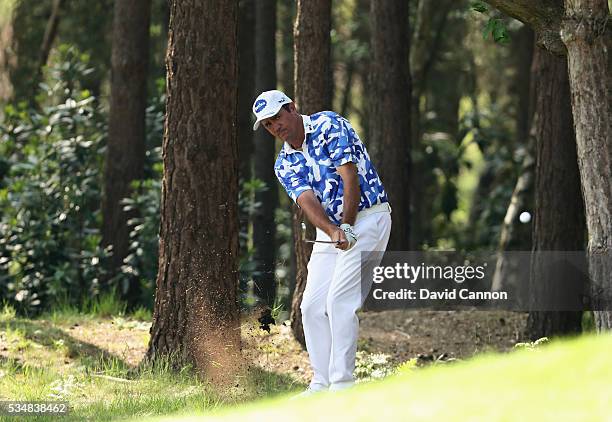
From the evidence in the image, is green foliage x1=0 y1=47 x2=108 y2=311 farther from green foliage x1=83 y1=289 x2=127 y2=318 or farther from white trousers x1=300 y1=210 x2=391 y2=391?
white trousers x1=300 y1=210 x2=391 y2=391

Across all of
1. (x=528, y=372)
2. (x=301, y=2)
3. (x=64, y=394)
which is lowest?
(x=64, y=394)

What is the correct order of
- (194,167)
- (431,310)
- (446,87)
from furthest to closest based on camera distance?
(446,87), (431,310), (194,167)

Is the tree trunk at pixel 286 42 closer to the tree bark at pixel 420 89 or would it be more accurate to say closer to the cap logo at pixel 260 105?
the tree bark at pixel 420 89

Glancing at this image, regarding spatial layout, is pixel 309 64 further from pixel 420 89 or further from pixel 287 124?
pixel 420 89

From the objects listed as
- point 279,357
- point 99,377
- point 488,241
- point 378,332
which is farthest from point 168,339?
point 488,241

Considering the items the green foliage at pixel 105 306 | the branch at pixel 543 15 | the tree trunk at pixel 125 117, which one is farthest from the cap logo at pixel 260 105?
the tree trunk at pixel 125 117

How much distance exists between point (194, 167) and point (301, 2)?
2.74 m

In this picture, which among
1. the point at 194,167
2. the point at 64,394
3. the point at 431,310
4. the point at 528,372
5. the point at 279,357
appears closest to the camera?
the point at 528,372

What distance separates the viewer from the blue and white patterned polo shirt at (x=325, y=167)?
914 cm

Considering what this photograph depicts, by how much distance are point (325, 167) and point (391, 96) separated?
7699 millimetres

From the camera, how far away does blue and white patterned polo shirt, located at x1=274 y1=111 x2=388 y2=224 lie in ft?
30.0

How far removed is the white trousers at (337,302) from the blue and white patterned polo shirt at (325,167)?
7.3 inches

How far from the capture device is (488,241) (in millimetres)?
23656

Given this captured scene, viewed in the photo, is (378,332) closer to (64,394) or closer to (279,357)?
(279,357)
